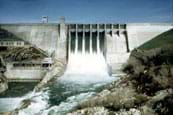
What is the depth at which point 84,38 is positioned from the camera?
241 feet

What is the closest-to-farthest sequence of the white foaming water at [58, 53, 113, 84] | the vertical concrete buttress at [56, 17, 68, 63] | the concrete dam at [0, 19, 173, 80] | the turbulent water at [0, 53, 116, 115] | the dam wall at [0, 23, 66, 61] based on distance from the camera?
the turbulent water at [0, 53, 116, 115] < the white foaming water at [58, 53, 113, 84] < the vertical concrete buttress at [56, 17, 68, 63] < the concrete dam at [0, 19, 173, 80] < the dam wall at [0, 23, 66, 61]

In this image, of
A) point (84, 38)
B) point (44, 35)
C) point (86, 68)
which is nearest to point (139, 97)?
point (86, 68)

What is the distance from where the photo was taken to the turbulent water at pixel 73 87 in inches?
1627

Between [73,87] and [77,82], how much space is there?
4219mm

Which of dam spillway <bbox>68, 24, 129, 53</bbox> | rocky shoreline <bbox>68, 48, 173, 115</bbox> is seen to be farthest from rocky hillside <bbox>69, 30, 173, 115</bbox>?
dam spillway <bbox>68, 24, 129, 53</bbox>

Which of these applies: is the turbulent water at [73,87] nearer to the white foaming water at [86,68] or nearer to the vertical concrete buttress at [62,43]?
the white foaming water at [86,68]

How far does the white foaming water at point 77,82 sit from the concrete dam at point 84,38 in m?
1.53

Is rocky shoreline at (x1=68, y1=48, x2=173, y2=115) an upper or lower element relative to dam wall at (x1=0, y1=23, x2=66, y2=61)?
lower

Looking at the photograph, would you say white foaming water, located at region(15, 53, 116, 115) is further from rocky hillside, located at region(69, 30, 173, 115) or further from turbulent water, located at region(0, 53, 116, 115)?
rocky hillside, located at region(69, 30, 173, 115)

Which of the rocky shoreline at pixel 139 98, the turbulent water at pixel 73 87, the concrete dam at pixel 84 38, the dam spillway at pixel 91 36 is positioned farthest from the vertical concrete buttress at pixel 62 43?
the rocky shoreline at pixel 139 98

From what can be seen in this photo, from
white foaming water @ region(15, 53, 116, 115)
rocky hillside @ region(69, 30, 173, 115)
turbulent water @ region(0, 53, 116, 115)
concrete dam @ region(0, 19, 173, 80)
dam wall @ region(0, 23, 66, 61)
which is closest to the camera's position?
rocky hillside @ region(69, 30, 173, 115)

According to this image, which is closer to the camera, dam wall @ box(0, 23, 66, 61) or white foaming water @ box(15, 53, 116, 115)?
white foaming water @ box(15, 53, 116, 115)

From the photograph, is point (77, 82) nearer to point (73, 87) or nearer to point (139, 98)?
point (73, 87)

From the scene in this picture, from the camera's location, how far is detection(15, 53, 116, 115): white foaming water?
4088 centimetres
